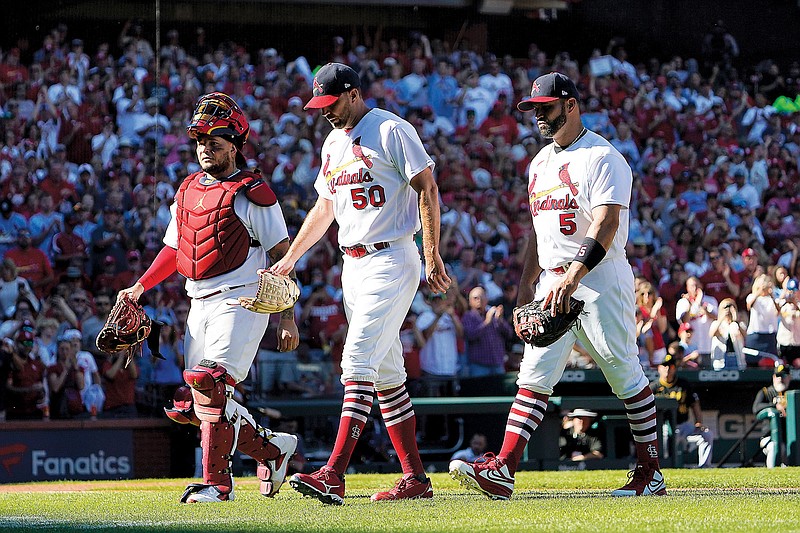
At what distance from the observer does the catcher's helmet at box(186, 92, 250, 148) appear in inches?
251

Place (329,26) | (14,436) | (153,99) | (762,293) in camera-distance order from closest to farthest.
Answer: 1. (14,436)
2. (762,293)
3. (153,99)
4. (329,26)

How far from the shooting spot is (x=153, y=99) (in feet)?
56.2

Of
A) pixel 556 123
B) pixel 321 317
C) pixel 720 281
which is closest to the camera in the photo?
pixel 556 123

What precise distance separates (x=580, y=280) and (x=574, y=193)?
0.47 m

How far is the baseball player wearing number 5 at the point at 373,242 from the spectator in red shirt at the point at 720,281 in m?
9.91

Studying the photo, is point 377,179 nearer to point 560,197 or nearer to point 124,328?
point 560,197

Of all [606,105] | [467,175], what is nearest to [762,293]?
[467,175]

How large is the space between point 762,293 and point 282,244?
911 cm

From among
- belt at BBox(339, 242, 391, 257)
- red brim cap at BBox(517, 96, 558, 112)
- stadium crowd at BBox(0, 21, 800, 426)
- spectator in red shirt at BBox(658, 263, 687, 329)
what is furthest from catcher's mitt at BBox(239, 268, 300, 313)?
spectator in red shirt at BBox(658, 263, 687, 329)

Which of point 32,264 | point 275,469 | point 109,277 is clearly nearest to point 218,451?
point 275,469

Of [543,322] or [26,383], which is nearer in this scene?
[543,322]

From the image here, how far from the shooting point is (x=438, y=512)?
5.38 metres

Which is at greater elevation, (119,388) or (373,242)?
(373,242)

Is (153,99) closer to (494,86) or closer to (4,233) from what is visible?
(4,233)
